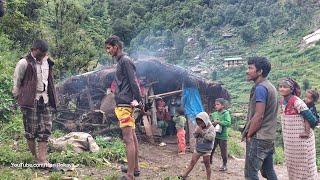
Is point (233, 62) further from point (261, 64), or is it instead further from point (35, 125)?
point (261, 64)

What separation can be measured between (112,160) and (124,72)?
3075 millimetres

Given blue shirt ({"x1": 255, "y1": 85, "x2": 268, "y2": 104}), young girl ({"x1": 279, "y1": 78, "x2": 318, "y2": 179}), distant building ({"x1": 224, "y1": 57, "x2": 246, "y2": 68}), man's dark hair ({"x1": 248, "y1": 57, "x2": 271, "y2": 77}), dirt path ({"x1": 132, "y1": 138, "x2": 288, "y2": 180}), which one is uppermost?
man's dark hair ({"x1": 248, "y1": 57, "x2": 271, "y2": 77})

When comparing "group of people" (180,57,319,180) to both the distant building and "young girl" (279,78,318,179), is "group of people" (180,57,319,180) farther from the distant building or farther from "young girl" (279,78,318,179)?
the distant building

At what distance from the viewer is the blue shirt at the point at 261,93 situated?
4551 millimetres

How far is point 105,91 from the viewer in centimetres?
1176

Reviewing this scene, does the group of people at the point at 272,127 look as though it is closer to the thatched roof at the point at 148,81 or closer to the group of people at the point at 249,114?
the group of people at the point at 249,114

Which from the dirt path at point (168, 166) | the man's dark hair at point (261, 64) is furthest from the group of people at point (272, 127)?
the dirt path at point (168, 166)

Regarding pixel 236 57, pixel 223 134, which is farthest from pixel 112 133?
pixel 236 57

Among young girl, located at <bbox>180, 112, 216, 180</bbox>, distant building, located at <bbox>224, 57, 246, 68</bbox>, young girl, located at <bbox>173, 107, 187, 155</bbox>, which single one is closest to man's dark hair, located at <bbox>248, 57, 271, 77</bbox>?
young girl, located at <bbox>180, 112, 216, 180</bbox>

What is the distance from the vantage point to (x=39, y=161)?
5703mm

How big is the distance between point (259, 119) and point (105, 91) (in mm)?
7685

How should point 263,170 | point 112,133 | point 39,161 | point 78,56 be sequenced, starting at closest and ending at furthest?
point 263,170
point 39,161
point 112,133
point 78,56

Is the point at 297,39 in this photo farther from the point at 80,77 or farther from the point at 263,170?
the point at 263,170

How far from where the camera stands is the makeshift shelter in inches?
443
